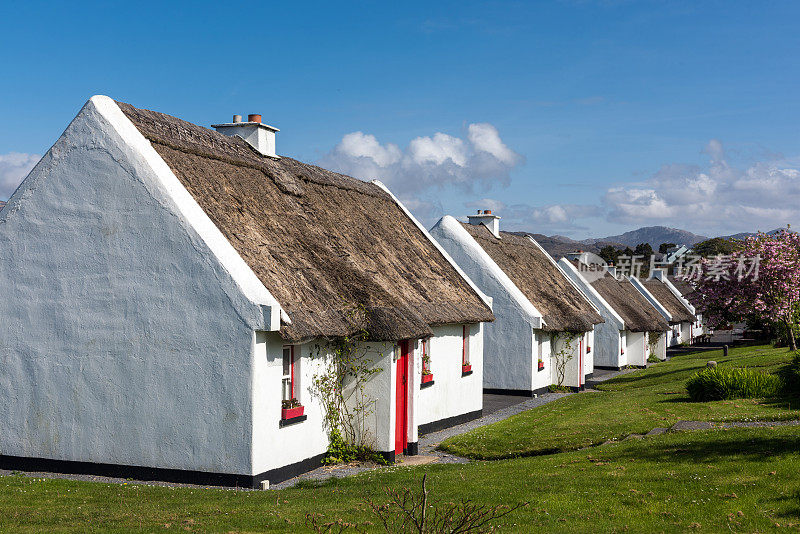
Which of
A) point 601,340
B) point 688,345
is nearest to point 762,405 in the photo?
point 601,340

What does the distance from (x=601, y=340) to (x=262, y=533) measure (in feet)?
114

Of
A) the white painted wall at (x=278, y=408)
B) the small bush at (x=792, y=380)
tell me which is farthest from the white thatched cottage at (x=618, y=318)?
the white painted wall at (x=278, y=408)

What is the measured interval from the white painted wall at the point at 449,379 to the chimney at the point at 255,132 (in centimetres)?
620

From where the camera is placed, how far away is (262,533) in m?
9.08

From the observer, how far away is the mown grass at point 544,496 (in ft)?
30.2

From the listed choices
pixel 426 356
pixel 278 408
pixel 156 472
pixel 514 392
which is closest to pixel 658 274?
pixel 514 392

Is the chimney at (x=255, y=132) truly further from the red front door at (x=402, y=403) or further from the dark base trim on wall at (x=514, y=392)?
the dark base trim on wall at (x=514, y=392)

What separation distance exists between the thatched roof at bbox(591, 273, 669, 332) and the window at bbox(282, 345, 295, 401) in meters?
31.0

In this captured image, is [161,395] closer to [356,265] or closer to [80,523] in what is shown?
[80,523]

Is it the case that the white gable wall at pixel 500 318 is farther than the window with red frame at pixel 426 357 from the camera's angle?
Yes

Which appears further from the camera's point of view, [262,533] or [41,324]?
[41,324]

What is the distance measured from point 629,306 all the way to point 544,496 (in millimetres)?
36180

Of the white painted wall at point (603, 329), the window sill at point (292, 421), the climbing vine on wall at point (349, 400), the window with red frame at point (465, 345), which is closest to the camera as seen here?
the window sill at point (292, 421)

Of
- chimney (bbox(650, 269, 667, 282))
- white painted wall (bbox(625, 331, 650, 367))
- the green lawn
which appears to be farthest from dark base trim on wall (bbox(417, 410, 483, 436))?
chimney (bbox(650, 269, 667, 282))
